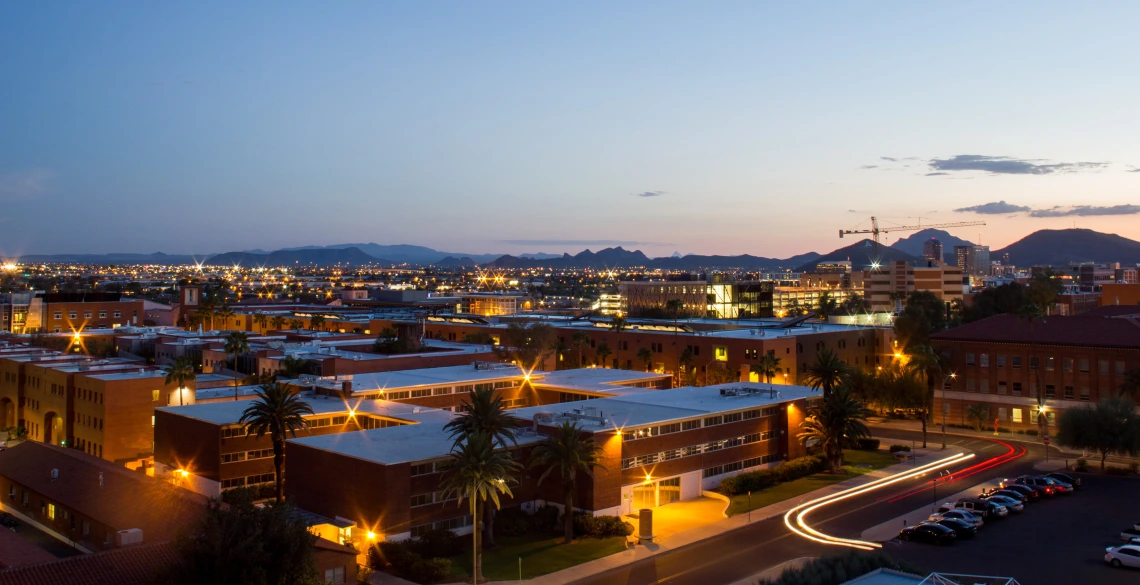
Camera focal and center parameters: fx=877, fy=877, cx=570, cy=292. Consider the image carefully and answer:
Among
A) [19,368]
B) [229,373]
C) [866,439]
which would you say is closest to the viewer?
[866,439]

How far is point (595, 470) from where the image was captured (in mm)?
43719

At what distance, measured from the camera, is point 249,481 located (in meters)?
50.7

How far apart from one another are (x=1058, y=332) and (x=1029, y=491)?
2582cm

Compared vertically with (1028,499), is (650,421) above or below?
above

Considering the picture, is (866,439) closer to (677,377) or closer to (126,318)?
(677,377)

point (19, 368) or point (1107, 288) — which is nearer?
point (19, 368)

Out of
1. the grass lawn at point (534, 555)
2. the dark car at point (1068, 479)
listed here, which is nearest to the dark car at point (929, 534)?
the grass lawn at point (534, 555)

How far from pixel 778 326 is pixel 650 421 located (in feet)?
201

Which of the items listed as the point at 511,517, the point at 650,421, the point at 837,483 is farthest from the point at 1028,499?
the point at 511,517

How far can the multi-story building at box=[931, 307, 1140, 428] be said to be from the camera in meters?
66.3

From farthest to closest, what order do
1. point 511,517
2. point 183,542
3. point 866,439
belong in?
point 866,439 → point 511,517 → point 183,542

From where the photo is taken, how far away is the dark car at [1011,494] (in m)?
47.1

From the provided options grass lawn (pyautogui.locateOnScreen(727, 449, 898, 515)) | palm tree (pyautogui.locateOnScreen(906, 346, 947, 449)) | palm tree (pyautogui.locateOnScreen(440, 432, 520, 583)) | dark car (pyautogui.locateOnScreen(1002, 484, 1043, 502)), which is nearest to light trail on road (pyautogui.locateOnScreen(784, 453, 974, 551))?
grass lawn (pyautogui.locateOnScreen(727, 449, 898, 515))

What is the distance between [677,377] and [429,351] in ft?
84.8
